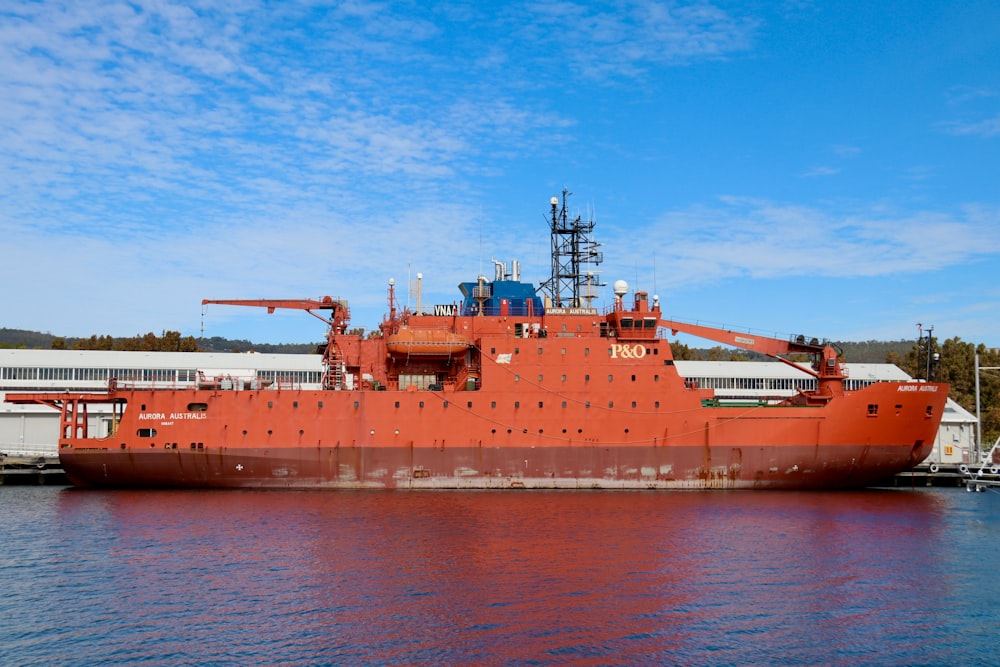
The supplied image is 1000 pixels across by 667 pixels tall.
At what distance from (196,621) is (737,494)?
19.9m

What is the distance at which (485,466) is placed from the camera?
29.1 metres

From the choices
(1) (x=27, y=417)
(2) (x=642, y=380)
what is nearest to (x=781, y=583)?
(2) (x=642, y=380)

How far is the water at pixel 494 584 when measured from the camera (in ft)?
42.6

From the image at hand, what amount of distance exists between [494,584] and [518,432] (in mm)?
13107

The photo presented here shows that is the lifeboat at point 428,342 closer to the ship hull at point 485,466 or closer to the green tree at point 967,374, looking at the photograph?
the ship hull at point 485,466

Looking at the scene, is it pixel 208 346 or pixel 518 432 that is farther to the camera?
pixel 208 346

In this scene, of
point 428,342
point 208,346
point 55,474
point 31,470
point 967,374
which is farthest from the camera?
point 208,346

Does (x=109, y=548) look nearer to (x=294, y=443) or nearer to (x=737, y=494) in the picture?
(x=294, y=443)

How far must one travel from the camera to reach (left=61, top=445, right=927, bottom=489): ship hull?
1137 inches

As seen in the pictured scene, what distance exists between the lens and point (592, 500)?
26.6m

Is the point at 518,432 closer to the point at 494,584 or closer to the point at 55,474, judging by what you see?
the point at 494,584

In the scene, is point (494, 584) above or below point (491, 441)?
below

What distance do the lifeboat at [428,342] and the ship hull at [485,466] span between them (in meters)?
3.69

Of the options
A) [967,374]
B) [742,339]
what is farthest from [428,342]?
[967,374]
